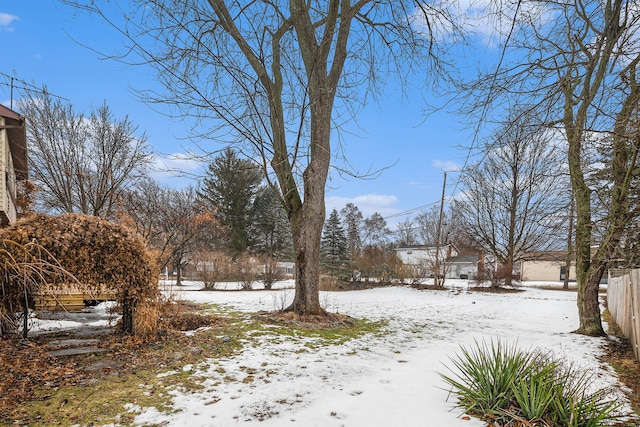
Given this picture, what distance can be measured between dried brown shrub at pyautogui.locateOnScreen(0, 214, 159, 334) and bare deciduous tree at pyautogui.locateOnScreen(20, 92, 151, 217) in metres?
10.9

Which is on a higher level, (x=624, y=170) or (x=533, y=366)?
(x=624, y=170)

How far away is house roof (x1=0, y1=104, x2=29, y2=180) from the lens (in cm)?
948

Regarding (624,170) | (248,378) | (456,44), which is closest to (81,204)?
(248,378)

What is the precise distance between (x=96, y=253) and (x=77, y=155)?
528 inches

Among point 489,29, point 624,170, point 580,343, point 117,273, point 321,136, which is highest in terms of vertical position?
point 489,29

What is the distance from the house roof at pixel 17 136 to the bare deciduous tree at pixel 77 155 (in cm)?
175

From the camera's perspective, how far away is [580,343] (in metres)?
6.34

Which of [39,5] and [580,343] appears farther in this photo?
[580,343]

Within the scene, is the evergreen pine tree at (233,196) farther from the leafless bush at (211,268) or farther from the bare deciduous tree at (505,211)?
the bare deciduous tree at (505,211)

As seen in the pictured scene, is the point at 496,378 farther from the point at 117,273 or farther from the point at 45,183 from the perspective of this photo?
the point at 45,183

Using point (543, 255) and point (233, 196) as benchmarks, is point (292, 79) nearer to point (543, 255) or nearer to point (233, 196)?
point (543, 255)

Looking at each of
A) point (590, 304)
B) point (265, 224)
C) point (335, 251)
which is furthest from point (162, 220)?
point (590, 304)

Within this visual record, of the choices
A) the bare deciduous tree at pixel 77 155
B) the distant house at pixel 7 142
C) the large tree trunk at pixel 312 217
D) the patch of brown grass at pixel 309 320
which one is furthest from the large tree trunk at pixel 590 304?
the bare deciduous tree at pixel 77 155

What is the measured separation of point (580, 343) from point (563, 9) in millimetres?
5800
